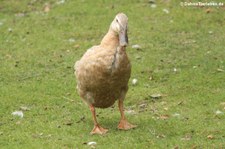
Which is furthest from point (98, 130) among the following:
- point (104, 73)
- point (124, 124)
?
point (104, 73)

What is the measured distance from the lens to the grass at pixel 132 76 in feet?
29.4

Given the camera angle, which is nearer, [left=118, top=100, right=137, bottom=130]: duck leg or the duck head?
the duck head

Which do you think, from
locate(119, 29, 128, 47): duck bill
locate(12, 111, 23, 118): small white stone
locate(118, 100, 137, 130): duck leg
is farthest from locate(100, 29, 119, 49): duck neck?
locate(12, 111, 23, 118): small white stone

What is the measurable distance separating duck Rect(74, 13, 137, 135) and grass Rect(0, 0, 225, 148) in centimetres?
60

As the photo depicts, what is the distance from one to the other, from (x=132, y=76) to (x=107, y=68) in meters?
3.63

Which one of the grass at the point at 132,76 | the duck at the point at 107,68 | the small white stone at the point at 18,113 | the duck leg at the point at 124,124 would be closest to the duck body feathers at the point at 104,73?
the duck at the point at 107,68

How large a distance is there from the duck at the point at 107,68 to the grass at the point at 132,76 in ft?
1.97

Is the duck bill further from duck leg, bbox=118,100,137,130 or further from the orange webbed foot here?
the orange webbed foot

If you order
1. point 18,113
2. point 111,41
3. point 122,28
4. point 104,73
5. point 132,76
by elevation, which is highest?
point 122,28

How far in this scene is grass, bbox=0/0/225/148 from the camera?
8953 millimetres

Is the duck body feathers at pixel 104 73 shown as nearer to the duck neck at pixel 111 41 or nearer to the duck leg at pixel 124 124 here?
the duck neck at pixel 111 41

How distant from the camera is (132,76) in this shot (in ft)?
39.9

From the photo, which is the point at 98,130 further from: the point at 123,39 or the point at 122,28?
the point at 122,28

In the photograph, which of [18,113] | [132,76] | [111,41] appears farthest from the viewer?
[132,76]
